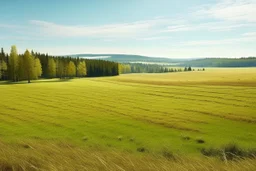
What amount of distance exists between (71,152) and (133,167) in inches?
90.3

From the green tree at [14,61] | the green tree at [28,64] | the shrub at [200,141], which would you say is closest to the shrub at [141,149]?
the shrub at [200,141]

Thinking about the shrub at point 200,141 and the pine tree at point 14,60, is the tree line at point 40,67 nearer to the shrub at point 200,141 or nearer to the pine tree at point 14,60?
the pine tree at point 14,60

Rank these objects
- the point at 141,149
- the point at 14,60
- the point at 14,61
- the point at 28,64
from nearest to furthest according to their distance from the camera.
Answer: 1. the point at 141,149
2. the point at 28,64
3. the point at 14,61
4. the point at 14,60

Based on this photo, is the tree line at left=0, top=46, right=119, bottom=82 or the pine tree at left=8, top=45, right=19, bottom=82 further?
the pine tree at left=8, top=45, right=19, bottom=82

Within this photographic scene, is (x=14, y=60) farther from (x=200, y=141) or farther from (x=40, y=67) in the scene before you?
(x=200, y=141)

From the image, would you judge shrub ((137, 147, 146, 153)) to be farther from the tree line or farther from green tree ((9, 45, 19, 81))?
green tree ((9, 45, 19, 81))

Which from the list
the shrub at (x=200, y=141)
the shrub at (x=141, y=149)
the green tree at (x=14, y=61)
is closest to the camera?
the shrub at (x=141, y=149)

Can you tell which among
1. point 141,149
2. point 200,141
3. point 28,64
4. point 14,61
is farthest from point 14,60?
point 200,141

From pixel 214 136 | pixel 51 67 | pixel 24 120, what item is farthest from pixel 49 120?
pixel 51 67

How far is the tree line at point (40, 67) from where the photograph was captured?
99.3 metres

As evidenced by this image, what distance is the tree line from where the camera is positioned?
99312 mm

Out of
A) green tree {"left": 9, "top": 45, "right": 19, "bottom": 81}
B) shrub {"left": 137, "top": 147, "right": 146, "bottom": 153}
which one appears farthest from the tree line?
shrub {"left": 137, "top": 147, "right": 146, "bottom": 153}

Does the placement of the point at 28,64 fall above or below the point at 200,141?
above

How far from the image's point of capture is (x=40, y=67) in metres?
106
